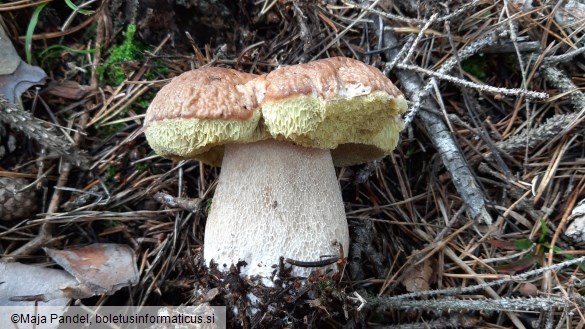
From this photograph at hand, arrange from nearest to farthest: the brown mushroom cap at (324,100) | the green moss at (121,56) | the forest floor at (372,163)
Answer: the brown mushroom cap at (324,100), the forest floor at (372,163), the green moss at (121,56)

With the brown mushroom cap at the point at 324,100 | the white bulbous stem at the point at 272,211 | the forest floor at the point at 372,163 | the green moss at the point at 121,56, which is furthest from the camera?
the green moss at the point at 121,56

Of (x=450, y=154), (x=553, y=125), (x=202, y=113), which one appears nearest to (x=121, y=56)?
(x=202, y=113)

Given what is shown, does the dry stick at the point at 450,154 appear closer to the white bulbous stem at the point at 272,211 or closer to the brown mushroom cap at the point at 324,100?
the brown mushroom cap at the point at 324,100

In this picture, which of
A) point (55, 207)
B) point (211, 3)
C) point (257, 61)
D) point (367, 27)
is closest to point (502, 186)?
point (367, 27)

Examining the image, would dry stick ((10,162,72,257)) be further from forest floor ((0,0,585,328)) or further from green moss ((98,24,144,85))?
green moss ((98,24,144,85))

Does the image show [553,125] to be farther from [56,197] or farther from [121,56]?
[56,197]

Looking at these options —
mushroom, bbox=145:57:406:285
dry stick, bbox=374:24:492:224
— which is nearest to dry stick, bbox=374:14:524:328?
dry stick, bbox=374:24:492:224

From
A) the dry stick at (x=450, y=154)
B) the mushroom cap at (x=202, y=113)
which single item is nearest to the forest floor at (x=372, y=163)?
the dry stick at (x=450, y=154)
